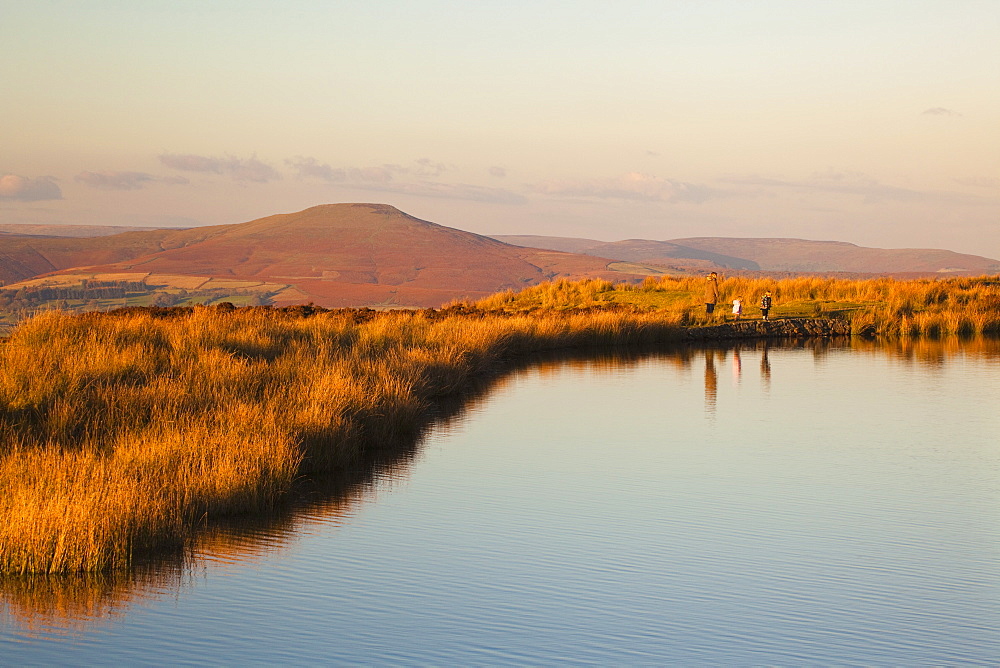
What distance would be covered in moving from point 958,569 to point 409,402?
7827mm

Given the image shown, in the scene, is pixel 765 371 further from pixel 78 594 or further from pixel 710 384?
pixel 78 594

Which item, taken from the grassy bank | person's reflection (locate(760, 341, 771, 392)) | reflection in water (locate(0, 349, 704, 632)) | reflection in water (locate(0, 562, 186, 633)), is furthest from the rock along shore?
reflection in water (locate(0, 562, 186, 633))

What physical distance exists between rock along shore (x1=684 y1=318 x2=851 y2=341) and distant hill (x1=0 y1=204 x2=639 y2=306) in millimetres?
62667

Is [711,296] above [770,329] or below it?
above

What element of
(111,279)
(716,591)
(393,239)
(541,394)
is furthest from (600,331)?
(393,239)

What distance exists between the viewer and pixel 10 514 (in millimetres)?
6742

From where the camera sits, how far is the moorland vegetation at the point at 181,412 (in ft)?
22.9

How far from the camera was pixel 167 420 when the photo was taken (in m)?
10.1

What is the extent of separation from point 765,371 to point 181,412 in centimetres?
1379

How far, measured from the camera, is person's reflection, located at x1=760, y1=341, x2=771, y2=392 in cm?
1884

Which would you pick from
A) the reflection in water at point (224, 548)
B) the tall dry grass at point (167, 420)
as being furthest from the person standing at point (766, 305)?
the reflection in water at point (224, 548)

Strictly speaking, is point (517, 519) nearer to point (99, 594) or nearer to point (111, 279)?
point (99, 594)

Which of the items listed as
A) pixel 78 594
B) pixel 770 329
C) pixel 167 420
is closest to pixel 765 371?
pixel 770 329

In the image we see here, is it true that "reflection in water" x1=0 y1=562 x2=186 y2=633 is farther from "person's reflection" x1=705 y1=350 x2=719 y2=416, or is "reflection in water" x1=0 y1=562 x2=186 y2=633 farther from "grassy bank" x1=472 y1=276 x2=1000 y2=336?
"grassy bank" x1=472 y1=276 x2=1000 y2=336
